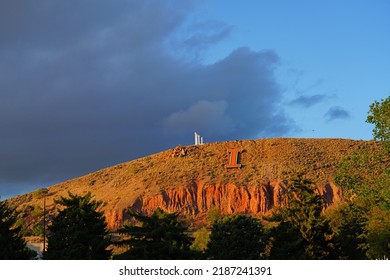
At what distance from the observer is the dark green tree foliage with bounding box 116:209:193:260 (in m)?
39.8

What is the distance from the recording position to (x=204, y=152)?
Answer: 130 meters

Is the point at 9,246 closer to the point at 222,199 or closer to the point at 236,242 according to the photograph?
the point at 236,242

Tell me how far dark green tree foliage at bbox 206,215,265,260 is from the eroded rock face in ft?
188

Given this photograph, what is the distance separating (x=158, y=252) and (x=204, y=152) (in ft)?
293

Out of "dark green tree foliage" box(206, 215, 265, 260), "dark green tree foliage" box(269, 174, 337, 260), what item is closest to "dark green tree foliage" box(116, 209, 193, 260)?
"dark green tree foliage" box(206, 215, 265, 260)

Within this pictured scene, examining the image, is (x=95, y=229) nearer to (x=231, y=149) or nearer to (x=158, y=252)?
(x=158, y=252)

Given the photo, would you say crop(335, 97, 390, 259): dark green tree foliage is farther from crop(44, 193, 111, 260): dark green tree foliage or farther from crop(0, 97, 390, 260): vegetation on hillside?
crop(44, 193, 111, 260): dark green tree foliage

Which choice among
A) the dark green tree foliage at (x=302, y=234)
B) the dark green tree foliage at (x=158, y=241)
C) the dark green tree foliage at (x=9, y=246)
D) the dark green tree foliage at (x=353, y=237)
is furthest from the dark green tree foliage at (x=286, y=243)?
the dark green tree foliage at (x=9, y=246)

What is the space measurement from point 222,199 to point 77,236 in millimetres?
68121

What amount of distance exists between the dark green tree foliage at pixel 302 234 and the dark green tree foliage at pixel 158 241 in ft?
31.5

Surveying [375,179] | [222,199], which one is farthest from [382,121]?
[222,199]

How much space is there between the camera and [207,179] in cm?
11381

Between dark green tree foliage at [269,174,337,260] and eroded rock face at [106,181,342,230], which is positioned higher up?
eroded rock face at [106,181,342,230]

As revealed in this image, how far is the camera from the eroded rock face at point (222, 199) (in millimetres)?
107062
